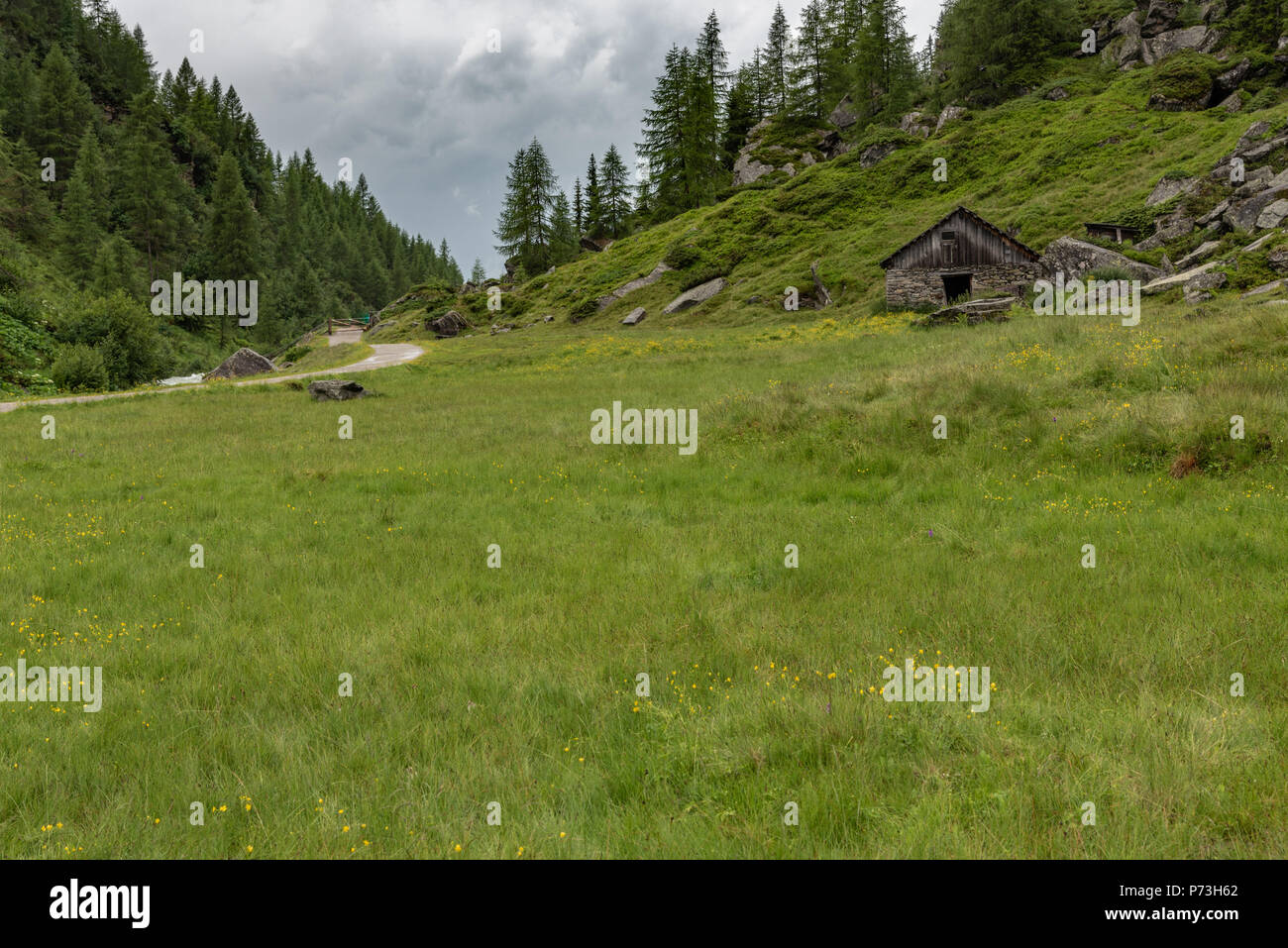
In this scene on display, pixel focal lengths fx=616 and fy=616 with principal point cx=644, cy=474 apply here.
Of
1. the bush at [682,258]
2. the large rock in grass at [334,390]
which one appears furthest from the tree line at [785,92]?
the large rock in grass at [334,390]

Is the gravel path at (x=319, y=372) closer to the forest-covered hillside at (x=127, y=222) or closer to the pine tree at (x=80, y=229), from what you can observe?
the forest-covered hillside at (x=127, y=222)

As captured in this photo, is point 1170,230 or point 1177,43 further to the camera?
point 1177,43

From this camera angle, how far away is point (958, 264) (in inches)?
1598

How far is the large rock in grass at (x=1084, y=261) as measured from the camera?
29.9 m

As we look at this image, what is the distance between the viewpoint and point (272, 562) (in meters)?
8.23

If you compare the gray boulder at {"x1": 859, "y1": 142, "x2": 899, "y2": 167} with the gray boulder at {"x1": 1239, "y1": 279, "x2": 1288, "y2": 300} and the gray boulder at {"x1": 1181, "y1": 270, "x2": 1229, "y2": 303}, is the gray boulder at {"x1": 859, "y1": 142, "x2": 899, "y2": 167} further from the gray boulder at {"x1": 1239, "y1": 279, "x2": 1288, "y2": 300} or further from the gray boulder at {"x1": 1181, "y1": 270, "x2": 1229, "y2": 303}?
the gray boulder at {"x1": 1239, "y1": 279, "x2": 1288, "y2": 300}

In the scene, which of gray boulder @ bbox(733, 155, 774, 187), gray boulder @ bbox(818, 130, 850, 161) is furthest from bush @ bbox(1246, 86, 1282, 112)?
gray boulder @ bbox(733, 155, 774, 187)

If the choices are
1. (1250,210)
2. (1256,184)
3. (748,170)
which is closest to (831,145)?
(748,170)

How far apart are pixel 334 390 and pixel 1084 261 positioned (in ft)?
129

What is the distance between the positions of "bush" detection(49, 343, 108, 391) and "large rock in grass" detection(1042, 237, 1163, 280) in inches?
2208

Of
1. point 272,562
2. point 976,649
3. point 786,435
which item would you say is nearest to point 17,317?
point 272,562

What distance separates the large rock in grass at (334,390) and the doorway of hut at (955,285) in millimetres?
36174

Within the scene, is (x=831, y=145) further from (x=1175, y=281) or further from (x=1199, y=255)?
(x=1175, y=281)

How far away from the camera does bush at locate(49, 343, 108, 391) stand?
35737mm
